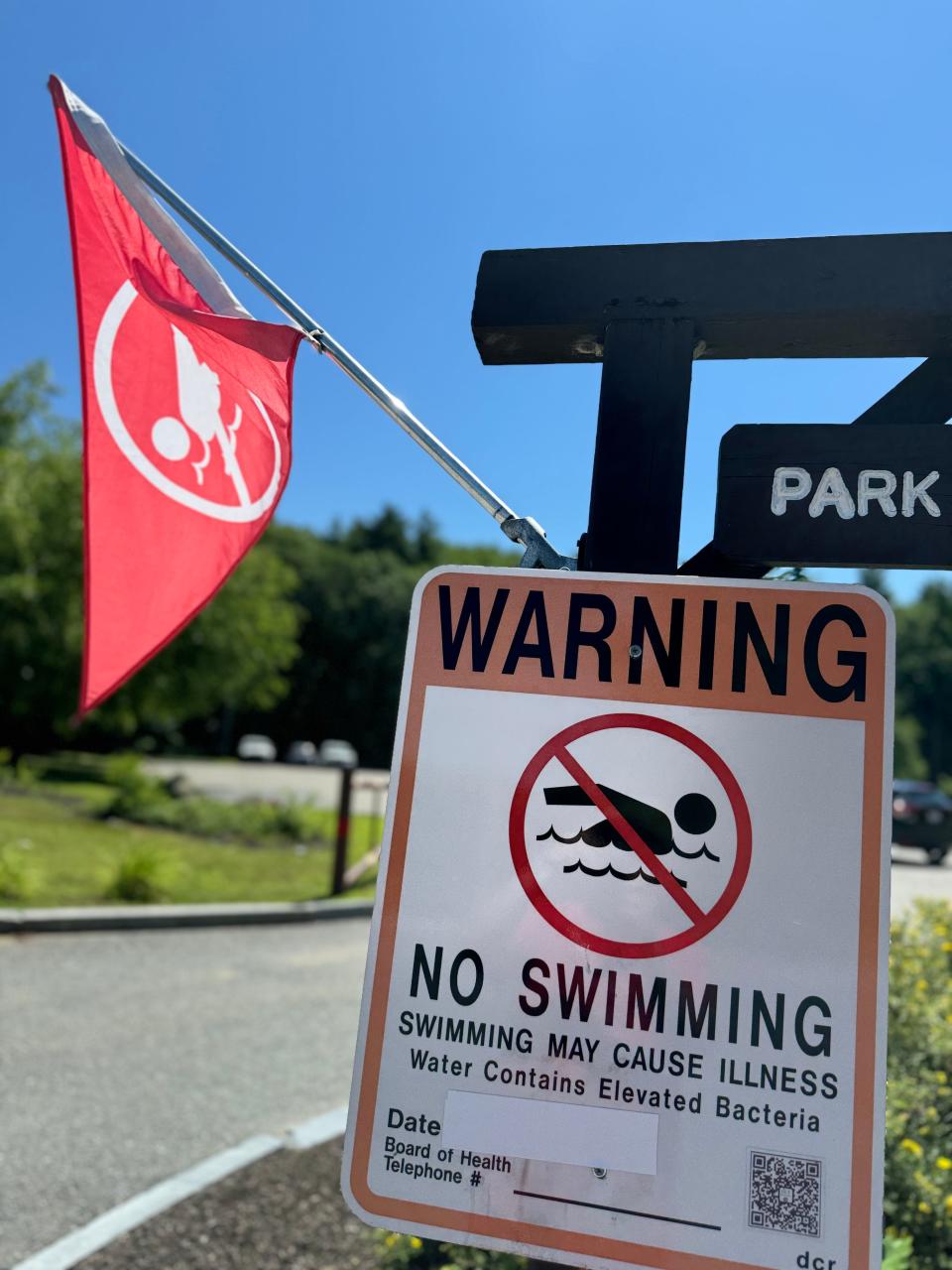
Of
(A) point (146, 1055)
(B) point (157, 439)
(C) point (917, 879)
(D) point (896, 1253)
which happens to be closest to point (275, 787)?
(C) point (917, 879)

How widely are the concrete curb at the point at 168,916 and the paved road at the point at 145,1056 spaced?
0.20 m

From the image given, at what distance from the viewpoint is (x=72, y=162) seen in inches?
89.7

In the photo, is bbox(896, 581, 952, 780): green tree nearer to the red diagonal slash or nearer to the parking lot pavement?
the parking lot pavement

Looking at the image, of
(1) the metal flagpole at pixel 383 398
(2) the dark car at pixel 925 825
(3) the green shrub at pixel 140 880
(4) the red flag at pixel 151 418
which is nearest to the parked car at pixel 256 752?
(2) the dark car at pixel 925 825

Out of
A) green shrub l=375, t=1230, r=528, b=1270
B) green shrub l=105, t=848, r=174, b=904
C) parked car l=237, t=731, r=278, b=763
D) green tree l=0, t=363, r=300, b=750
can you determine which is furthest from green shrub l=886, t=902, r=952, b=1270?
parked car l=237, t=731, r=278, b=763

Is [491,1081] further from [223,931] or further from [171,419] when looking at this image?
[223,931]

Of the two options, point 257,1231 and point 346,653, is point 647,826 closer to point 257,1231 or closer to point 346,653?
point 257,1231

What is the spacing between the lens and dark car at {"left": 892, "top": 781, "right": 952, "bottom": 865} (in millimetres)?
21000

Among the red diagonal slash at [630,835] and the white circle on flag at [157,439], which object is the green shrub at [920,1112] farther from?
Result: the white circle on flag at [157,439]

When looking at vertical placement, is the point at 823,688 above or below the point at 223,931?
above

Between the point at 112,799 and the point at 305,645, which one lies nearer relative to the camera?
the point at 112,799

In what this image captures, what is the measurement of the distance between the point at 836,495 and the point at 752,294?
1.30 ft

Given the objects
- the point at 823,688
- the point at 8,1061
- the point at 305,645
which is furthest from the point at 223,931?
the point at 305,645

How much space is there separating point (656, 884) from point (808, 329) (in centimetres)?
102
